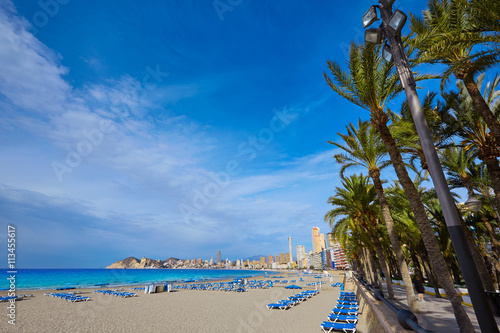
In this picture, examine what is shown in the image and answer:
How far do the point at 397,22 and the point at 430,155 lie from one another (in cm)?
220

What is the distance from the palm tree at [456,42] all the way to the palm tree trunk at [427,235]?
2.47m

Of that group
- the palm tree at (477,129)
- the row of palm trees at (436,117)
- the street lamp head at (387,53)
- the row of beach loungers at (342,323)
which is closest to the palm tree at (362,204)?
the row of palm trees at (436,117)

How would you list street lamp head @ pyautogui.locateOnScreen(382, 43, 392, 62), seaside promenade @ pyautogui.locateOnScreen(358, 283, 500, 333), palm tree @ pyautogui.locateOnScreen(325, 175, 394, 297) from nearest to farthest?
1. street lamp head @ pyautogui.locateOnScreen(382, 43, 392, 62)
2. seaside promenade @ pyautogui.locateOnScreen(358, 283, 500, 333)
3. palm tree @ pyautogui.locateOnScreen(325, 175, 394, 297)

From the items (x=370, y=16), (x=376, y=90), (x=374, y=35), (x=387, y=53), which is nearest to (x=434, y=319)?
(x=376, y=90)

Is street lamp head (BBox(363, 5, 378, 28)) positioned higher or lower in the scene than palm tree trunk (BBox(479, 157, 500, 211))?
higher

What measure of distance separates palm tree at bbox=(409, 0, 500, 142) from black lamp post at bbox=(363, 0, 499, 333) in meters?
3.57

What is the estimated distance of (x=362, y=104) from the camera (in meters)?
10.2

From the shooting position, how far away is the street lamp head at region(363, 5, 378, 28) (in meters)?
4.35

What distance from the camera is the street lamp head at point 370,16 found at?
4.35 m

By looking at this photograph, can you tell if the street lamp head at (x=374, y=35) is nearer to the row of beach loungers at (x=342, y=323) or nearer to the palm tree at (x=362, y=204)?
the row of beach loungers at (x=342, y=323)

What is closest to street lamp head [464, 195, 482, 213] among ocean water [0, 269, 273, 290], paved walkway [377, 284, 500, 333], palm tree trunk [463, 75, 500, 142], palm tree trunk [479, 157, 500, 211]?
palm tree trunk [463, 75, 500, 142]

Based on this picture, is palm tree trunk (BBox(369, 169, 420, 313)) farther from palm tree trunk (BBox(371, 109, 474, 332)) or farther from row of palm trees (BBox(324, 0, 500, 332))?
palm tree trunk (BBox(371, 109, 474, 332))

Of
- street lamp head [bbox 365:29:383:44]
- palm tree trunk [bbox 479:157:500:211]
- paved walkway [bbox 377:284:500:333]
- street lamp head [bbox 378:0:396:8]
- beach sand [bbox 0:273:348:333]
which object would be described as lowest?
beach sand [bbox 0:273:348:333]

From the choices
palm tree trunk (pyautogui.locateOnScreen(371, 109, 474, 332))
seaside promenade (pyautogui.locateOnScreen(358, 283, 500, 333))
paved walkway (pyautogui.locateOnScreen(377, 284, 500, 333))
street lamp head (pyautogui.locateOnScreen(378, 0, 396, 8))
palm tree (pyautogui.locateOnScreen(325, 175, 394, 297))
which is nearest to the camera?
street lamp head (pyautogui.locateOnScreen(378, 0, 396, 8))
